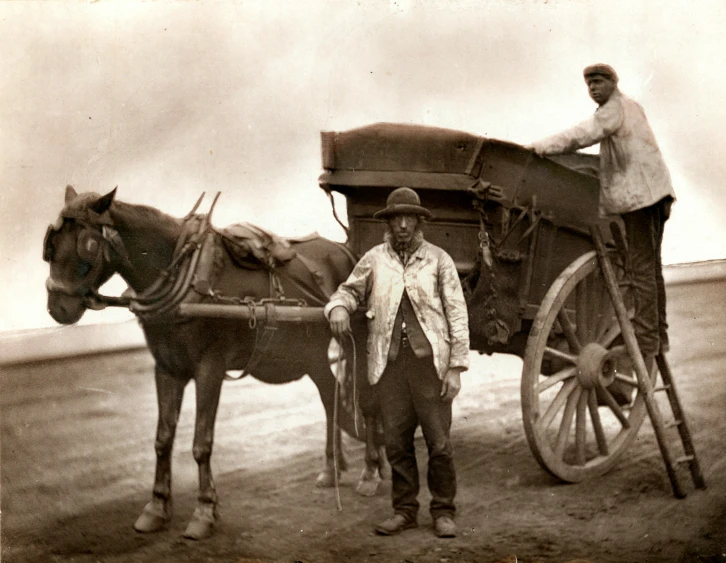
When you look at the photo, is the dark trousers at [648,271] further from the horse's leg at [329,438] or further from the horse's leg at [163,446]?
the horse's leg at [163,446]

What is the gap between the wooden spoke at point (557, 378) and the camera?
13.7ft

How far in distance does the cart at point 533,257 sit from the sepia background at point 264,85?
363 millimetres

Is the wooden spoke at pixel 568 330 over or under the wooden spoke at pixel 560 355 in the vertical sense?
over

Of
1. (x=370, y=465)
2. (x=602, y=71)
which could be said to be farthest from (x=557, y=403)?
(x=602, y=71)

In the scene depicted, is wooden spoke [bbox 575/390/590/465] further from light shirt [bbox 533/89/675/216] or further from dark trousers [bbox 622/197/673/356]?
light shirt [bbox 533/89/675/216]

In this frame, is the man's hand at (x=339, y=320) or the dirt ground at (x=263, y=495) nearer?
the man's hand at (x=339, y=320)

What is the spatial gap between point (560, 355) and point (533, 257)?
55 centimetres

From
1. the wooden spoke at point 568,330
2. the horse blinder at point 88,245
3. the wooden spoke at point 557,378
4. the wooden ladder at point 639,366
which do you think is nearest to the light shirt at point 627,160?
the wooden ladder at point 639,366

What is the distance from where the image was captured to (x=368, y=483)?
447 cm

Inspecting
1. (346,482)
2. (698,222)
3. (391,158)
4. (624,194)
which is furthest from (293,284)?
(698,222)

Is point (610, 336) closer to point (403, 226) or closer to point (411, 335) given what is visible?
point (411, 335)

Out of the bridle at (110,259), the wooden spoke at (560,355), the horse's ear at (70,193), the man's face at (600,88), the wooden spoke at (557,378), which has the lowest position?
the wooden spoke at (557,378)

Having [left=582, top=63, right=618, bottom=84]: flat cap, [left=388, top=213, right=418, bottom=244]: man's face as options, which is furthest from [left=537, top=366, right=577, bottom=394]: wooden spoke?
[left=582, top=63, right=618, bottom=84]: flat cap

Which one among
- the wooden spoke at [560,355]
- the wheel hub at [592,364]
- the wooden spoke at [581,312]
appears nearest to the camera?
the wooden spoke at [560,355]
